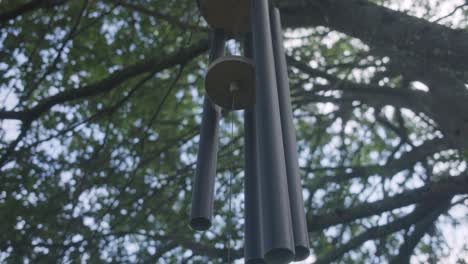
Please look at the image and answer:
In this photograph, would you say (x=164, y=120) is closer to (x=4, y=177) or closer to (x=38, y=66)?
(x=38, y=66)

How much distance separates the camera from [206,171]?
2346 millimetres

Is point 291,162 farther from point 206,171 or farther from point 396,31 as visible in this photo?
point 396,31

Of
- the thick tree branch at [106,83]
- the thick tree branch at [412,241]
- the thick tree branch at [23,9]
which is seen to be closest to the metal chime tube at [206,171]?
the thick tree branch at [106,83]

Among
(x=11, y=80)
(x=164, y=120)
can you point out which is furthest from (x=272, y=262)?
(x=164, y=120)

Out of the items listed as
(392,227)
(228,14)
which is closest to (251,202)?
Answer: (228,14)

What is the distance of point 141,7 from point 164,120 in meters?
1.32

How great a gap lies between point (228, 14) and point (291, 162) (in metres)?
1.12

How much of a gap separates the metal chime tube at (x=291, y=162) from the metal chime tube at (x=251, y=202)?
0.15m

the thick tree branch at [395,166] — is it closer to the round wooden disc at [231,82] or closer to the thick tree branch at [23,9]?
the round wooden disc at [231,82]

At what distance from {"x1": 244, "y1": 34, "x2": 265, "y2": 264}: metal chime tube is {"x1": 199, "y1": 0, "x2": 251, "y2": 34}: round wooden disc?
0.55m

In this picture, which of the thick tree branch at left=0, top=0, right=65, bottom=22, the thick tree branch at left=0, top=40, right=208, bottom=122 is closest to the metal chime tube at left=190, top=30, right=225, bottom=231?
the thick tree branch at left=0, top=40, right=208, bottom=122

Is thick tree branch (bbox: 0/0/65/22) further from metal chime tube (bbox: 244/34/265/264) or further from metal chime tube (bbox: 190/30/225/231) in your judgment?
metal chime tube (bbox: 244/34/265/264)

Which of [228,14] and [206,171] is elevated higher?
[228,14]

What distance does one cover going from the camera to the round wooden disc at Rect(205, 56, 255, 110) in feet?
8.18
